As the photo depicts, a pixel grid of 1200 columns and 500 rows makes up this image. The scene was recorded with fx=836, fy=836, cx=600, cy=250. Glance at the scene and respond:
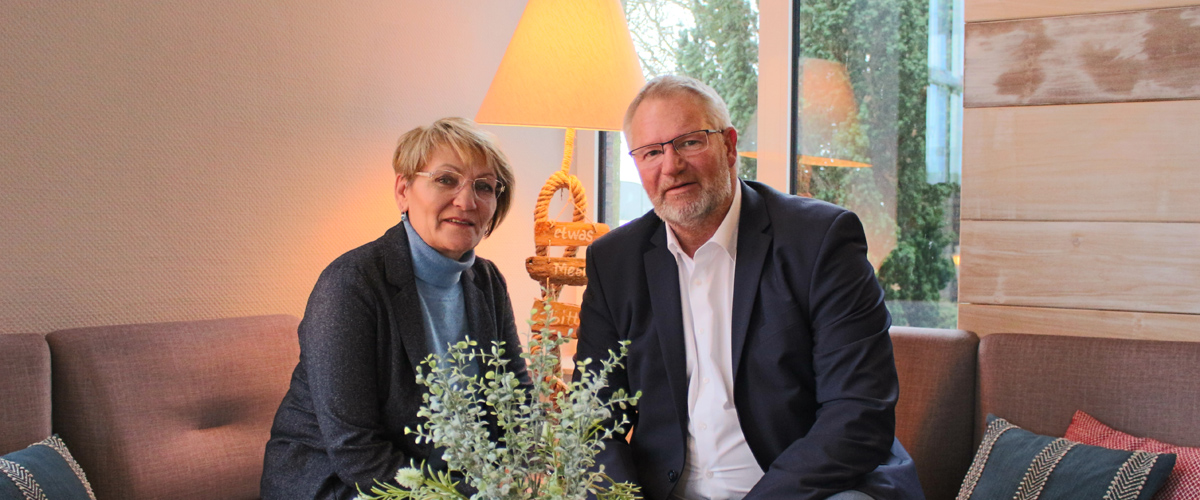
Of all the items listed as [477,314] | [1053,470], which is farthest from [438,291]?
[1053,470]

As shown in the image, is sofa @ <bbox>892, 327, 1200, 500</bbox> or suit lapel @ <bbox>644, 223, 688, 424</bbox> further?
sofa @ <bbox>892, 327, 1200, 500</bbox>

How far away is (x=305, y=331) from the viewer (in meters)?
1.75

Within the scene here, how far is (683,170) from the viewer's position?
5.83 ft

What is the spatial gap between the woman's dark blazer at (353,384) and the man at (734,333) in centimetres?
34

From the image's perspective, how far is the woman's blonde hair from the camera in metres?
1.87

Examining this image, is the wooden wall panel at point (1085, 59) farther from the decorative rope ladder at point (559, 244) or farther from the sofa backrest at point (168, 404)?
the sofa backrest at point (168, 404)

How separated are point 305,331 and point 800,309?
3.38 feet

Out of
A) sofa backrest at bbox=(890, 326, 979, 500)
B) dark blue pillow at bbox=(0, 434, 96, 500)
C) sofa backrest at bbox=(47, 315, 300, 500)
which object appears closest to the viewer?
dark blue pillow at bbox=(0, 434, 96, 500)

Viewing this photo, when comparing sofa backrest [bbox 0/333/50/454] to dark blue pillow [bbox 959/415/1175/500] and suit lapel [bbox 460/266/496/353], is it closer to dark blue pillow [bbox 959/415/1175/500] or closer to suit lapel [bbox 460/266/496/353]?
suit lapel [bbox 460/266/496/353]

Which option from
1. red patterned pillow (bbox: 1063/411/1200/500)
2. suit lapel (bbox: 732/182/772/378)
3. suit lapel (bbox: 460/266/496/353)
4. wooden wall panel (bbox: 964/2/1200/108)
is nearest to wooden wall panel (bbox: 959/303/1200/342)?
red patterned pillow (bbox: 1063/411/1200/500)

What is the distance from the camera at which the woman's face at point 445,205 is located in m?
1.86

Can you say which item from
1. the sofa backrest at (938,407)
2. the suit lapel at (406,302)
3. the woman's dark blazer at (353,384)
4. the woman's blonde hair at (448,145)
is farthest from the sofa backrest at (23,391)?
the sofa backrest at (938,407)

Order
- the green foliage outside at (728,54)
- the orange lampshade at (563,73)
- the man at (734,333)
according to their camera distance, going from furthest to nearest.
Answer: the green foliage outside at (728,54), the orange lampshade at (563,73), the man at (734,333)

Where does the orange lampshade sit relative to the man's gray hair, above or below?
above
